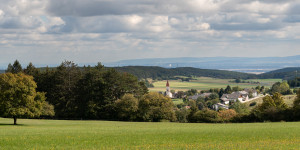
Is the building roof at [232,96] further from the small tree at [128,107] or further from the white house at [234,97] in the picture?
the small tree at [128,107]

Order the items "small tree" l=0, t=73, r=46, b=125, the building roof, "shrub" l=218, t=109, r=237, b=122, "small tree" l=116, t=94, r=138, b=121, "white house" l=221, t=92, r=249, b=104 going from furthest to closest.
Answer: the building roof → "white house" l=221, t=92, r=249, b=104 → "small tree" l=116, t=94, r=138, b=121 → "shrub" l=218, t=109, r=237, b=122 → "small tree" l=0, t=73, r=46, b=125

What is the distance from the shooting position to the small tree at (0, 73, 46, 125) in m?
52.3

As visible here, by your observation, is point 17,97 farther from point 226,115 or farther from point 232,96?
point 232,96

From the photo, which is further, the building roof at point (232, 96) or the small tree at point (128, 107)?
the building roof at point (232, 96)

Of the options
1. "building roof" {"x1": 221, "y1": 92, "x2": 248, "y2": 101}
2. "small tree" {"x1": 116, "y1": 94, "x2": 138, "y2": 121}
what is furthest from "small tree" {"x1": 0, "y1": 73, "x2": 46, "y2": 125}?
"building roof" {"x1": 221, "y1": 92, "x2": 248, "y2": 101}

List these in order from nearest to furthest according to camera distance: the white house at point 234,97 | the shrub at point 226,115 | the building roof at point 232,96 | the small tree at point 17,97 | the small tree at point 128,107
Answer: the small tree at point 17,97, the shrub at point 226,115, the small tree at point 128,107, the white house at point 234,97, the building roof at point 232,96

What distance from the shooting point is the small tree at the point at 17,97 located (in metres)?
52.3

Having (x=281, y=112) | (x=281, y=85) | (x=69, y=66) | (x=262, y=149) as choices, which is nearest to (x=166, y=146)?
(x=262, y=149)

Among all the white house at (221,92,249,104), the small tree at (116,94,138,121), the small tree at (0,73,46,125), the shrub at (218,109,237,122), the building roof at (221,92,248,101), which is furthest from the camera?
the building roof at (221,92,248,101)

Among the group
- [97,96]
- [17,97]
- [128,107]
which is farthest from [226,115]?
[17,97]

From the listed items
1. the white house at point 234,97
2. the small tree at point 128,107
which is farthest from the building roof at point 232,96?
the small tree at point 128,107

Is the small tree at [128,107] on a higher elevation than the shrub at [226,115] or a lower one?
higher

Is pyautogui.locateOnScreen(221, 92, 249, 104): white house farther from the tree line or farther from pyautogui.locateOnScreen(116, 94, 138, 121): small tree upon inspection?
pyautogui.locateOnScreen(116, 94, 138, 121): small tree

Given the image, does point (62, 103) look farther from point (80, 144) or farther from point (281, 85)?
point (281, 85)
